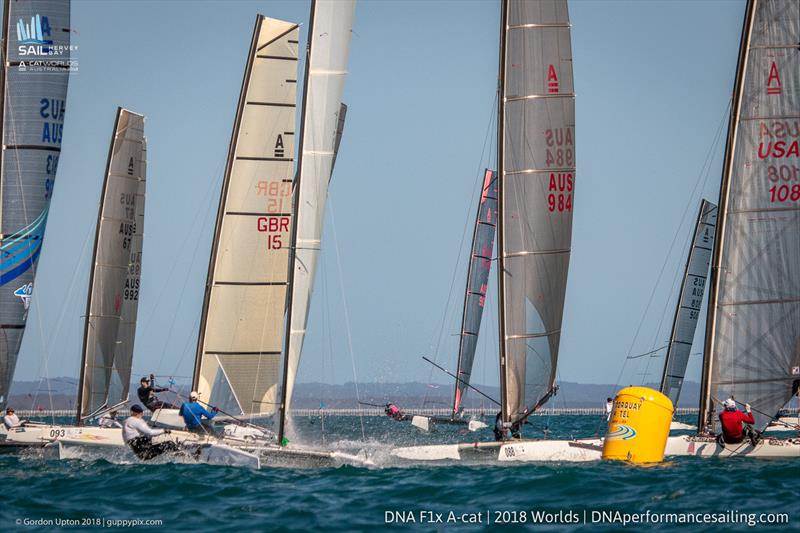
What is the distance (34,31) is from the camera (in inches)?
1080

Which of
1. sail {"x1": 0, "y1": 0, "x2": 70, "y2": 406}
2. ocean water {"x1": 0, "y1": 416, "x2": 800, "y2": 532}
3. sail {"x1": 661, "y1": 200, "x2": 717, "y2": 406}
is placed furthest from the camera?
sail {"x1": 661, "y1": 200, "x2": 717, "y2": 406}

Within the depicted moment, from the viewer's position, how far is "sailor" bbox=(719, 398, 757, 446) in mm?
22391

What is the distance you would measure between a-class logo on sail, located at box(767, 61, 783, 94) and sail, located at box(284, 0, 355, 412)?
9075 millimetres

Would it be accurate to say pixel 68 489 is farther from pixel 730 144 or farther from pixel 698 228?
pixel 698 228

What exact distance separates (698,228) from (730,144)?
19.9 meters

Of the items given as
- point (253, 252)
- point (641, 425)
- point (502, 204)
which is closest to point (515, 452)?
point (641, 425)

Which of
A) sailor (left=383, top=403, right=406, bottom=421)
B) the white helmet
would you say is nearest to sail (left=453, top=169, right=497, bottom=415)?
sailor (left=383, top=403, right=406, bottom=421)

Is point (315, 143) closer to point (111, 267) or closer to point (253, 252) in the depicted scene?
point (253, 252)

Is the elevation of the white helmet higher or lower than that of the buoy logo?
higher

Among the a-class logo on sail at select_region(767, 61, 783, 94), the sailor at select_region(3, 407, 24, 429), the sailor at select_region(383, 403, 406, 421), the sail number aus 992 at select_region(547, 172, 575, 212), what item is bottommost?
the sailor at select_region(383, 403, 406, 421)

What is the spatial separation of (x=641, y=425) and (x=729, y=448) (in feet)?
12.1

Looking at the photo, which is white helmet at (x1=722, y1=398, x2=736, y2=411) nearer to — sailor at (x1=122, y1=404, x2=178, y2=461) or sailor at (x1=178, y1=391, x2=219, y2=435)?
sailor at (x1=178, y1=391, x2=219, y2=435)

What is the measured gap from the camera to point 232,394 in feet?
90.0

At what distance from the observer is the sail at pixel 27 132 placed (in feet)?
88.6
